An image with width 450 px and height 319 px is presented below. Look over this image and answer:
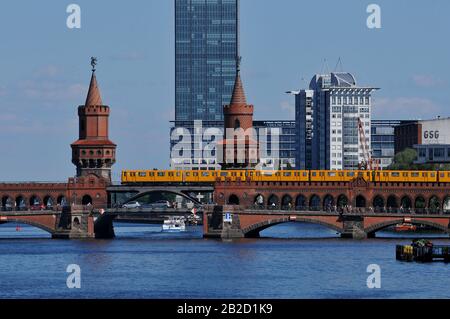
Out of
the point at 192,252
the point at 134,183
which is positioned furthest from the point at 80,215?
the point at 192,252

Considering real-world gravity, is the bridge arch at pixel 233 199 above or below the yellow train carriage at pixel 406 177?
below

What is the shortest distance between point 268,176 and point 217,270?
78639mm

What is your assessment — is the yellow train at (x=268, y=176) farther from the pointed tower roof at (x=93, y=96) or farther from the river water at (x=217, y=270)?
the river water at (x=217, y=270)

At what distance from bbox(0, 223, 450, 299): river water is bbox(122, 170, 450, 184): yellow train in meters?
25.7

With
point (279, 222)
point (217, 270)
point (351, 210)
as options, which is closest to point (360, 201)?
point (351, 210)

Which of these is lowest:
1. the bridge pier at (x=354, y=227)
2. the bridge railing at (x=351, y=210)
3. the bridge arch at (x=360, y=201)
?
the bridge pier at (x=354, y=227)

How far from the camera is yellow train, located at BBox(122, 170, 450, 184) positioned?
194m

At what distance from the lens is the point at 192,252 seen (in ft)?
477

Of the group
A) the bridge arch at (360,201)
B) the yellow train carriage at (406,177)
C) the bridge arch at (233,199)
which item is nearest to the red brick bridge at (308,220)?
the bridge arch at (233,199)

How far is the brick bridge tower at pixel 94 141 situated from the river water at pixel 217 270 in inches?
1066

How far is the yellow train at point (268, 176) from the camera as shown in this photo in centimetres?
19450

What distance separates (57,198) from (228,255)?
62515 mm
